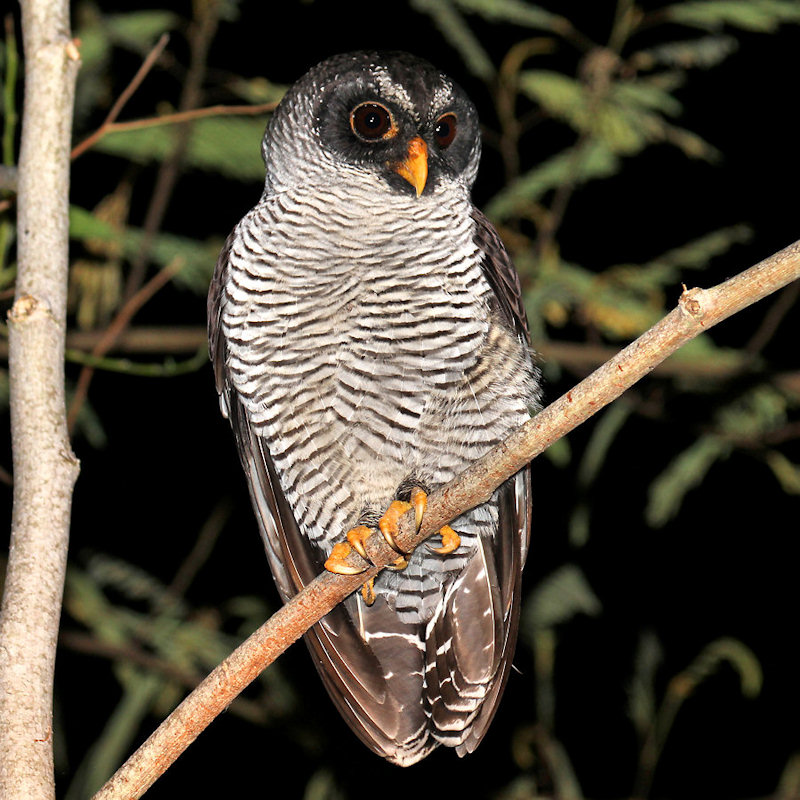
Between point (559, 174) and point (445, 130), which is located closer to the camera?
point (445, 130)

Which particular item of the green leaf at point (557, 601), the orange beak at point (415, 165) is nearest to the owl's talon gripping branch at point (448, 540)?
the orange beak at point (415, 165)

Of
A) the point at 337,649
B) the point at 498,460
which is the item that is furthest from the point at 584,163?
the point at 498,460

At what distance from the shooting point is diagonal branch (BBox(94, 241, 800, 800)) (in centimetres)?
151

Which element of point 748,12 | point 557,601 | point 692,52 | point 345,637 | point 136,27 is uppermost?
point 748,12

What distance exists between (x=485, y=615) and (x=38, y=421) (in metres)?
1.46

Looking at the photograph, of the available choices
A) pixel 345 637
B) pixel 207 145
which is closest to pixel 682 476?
pixel 345 637

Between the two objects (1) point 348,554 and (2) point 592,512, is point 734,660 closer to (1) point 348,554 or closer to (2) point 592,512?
(2) point 592,512

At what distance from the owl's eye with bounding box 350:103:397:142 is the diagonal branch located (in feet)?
4.04

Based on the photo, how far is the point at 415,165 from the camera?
2.63 metres

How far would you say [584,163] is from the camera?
12.7 feet

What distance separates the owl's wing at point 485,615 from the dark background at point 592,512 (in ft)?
5.75

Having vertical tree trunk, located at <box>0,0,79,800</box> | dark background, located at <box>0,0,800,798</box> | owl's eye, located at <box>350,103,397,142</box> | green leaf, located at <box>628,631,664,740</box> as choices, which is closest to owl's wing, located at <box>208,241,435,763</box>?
owl's eye, located at <box>350,103,397,142</box>

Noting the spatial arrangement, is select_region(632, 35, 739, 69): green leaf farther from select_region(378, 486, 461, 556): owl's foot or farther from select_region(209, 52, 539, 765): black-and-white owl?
select_region(378, 486, 461, 556): owl's foot

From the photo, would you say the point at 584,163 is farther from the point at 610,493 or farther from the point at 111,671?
the point at 111,671
